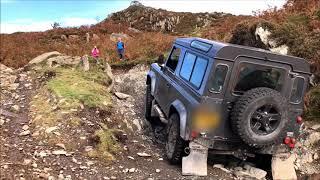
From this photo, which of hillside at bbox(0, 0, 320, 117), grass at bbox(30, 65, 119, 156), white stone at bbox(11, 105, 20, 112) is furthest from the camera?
hillside at bbox(0, 0, 320, 117)

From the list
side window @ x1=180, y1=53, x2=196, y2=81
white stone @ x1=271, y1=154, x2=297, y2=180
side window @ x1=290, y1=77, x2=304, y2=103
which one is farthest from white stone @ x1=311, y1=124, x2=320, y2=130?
side window @ x1=180, y1=53, x2=196, y2=81

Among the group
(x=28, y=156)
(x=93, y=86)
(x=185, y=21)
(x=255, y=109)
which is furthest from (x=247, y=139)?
(x=185, y=21)

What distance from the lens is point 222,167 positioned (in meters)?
7.96

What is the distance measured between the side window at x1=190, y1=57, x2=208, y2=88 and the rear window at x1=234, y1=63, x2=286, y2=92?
0.61 m

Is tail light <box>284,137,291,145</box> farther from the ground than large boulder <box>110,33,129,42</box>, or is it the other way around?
large boulder <box>110,33,129,42</box>

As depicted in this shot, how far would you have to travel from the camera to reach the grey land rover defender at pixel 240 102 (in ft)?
22.5

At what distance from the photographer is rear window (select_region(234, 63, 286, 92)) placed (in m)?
7.18

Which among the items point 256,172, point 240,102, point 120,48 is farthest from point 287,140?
point 120,48

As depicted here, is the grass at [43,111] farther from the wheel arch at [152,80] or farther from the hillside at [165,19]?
the hillside at [165,19]

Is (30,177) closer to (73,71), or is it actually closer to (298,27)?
(73,71)

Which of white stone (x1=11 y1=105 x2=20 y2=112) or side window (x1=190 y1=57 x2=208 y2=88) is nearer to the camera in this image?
side window (x1=190 y1=57 x2=208 y2=88)

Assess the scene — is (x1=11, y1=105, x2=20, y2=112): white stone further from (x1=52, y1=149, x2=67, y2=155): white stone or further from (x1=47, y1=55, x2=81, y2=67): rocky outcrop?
(x1=47, y1=55, x2=81, y2=67): rocky outcrop

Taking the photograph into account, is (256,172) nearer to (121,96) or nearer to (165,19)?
(121,96)

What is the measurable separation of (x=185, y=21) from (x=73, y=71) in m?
23.8
